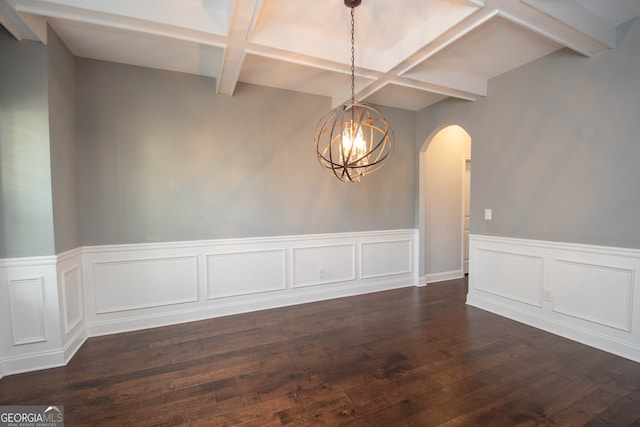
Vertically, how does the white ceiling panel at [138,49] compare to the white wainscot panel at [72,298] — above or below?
above

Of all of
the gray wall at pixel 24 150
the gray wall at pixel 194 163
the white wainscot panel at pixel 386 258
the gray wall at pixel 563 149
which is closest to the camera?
the gray wall at pixel 24 150

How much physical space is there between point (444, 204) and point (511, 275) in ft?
5.56

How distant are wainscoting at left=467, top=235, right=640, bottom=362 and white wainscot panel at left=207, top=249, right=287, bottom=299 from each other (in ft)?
8.06

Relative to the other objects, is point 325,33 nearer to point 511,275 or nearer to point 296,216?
point 296,216

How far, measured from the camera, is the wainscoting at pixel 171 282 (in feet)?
7.30

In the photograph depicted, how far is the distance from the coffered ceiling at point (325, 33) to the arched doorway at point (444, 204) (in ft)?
4.98

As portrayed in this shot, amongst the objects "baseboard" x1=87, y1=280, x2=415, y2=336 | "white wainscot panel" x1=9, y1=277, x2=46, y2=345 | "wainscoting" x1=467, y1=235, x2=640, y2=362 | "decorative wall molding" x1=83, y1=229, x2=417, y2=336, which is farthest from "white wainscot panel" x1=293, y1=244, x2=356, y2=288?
"white wainscot panel" x1=9, y1=277, x2=46, y2=345

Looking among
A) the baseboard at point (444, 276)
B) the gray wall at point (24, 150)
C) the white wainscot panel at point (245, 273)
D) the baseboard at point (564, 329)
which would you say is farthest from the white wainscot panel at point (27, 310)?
the baseboard at point (444, 276)

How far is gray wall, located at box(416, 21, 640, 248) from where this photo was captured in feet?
7.71

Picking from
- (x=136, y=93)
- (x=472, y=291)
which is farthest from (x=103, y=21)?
(x=472, y=291)

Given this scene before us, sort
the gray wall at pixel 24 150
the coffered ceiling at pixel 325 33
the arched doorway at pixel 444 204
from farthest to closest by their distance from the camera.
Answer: the arched doorway at pixel 444 204, the gray wall at pixel 24 150, the coffered ceiling at pixel 325 33

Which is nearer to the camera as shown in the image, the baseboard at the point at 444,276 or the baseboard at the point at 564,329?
the baseboard at the point at 564,329

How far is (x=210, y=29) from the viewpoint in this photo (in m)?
2.13

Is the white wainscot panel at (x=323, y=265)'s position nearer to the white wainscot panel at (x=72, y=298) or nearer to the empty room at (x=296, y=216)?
the empty room at (x=296, y=216)
